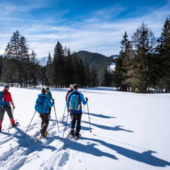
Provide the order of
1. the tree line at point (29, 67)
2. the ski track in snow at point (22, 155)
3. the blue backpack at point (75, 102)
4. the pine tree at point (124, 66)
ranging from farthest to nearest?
the tree line at point (29, 67), the pine tree at point (124, 66), the blue backpack at point (75, 102), the ski track in snow at point (22, 155)

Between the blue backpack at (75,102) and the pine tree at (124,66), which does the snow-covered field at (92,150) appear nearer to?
the blue backpack at (75,102)

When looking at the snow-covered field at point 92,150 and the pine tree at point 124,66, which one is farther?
the pine tree at point 124,66

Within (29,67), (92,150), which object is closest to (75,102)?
(92,150)

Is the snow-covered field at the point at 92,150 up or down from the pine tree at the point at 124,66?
down

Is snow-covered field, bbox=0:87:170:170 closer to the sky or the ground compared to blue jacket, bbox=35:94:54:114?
closer to the ground

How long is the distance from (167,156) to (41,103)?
15.6 ft

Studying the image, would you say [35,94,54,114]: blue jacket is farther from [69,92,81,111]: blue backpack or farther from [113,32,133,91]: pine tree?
[113,32,133,91]: pine tree

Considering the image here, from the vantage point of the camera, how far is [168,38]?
25.3 meters

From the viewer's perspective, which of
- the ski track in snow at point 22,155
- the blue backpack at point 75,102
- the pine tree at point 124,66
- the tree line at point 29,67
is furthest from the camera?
the tree line at point 29,67

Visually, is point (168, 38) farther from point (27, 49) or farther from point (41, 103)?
point (27, 49)

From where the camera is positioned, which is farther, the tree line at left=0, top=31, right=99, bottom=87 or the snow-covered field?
the tree line at left=0, top=31, right=99, bottom=87

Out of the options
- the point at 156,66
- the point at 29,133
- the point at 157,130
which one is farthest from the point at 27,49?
the point at 157,130

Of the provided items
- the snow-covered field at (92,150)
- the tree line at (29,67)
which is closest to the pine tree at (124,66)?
the tree line at (29,67)

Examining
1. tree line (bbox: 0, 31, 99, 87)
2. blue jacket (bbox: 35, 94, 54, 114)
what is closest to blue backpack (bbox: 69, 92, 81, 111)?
blue jacket (bbox: 35, 94, 54, 114)
